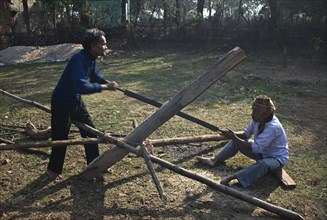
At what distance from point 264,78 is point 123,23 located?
9.29m

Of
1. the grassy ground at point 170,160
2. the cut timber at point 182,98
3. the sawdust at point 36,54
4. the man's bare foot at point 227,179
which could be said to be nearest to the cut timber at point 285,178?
the grassy ground at point 170,160

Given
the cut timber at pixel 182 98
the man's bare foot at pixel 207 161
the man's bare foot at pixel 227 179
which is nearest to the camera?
the cut timber at pixel 182 98

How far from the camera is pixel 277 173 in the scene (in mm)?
4316

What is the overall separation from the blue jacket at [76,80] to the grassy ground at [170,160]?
1107 mm

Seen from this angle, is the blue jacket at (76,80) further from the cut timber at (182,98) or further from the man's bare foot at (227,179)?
the man's bare foot at (227,179)

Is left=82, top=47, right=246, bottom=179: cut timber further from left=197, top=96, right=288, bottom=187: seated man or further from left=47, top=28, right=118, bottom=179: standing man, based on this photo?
left=197, top=96, right=288, bottom=187: seated man

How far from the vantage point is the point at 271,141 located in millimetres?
4086

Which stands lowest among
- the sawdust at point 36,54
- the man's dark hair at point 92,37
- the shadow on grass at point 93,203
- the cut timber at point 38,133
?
the shadow on grass at point 93,203

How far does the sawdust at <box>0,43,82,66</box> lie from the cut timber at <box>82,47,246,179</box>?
37.0 feet

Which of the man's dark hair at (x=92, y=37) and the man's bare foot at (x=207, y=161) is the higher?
the man's dark hair at (x=92, y=37)

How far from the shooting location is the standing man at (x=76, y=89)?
3.63 meters

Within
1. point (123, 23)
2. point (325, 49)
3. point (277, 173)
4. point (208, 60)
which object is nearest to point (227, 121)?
point (277, 173)

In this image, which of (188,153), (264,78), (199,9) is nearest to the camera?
(188,153)

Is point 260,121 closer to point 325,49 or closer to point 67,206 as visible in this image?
point 67,206
